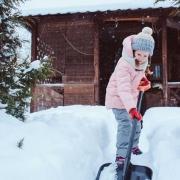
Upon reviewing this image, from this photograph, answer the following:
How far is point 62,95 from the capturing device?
16953 millimetres

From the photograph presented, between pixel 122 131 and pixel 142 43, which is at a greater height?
pixel 142 43

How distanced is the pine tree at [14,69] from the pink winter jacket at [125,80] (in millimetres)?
1383

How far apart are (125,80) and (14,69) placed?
1964 mm

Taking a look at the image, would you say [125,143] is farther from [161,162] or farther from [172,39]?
[172,39]

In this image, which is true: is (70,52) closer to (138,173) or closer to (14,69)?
(14,69)

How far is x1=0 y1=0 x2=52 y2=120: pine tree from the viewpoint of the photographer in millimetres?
6469

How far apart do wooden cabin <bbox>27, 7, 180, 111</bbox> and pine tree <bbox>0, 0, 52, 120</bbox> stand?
25.8 ft

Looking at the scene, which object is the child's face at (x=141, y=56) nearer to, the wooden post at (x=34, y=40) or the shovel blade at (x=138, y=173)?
the shovel blade at (x=138, y=173)

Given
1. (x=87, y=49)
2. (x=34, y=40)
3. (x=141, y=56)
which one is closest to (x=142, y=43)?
(x=141, y=56)

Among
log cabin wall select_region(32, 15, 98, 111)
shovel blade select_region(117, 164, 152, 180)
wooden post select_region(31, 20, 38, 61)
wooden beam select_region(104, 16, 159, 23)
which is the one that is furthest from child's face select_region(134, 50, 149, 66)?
wooden post select_region(31, 20, 38, 61)

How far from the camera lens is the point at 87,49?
51.5 feet

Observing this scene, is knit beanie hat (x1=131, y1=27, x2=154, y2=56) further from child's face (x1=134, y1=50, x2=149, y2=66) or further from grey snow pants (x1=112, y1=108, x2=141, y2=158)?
grey snow pants (x1=112, y1=108, x2=141, y2=158)

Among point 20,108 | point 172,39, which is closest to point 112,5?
point 172,39

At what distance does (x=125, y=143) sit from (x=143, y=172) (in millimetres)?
876
